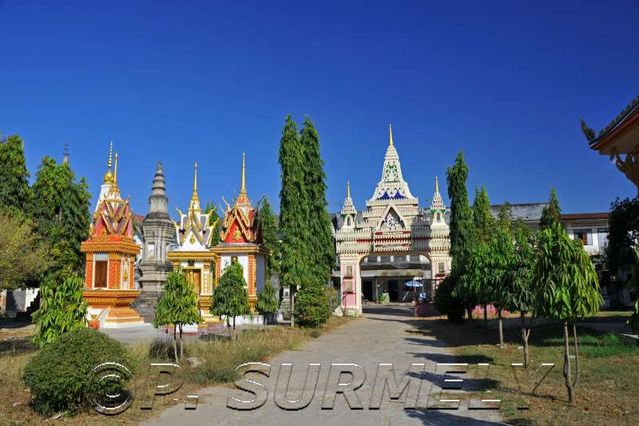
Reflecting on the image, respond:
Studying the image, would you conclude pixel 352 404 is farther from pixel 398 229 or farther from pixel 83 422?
pixel 398 229

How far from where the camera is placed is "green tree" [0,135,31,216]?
95.1 ft

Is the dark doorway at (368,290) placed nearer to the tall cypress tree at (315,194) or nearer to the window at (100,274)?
the tall cypress tree at (315,194)

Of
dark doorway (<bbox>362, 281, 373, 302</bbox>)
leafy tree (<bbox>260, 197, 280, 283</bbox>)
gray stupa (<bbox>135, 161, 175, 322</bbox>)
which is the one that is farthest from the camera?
dark doorway (<bbox>362, 281, 373, 302</bbox>)

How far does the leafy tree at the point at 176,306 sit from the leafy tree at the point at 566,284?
830 centimetres

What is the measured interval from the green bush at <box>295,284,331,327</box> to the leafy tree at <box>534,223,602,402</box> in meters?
15.1

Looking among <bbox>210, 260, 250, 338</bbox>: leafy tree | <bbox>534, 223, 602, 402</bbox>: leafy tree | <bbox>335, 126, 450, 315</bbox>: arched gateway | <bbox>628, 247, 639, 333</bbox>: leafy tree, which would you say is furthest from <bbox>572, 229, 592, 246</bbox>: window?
<bbox>628, 247, 639, 333</bbox>: leafy tree

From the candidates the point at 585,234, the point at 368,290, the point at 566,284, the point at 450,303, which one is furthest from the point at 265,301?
the point at 368,290

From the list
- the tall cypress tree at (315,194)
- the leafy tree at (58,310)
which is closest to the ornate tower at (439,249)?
the tall cypress tree at (315,194)

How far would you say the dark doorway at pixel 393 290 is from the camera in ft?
199

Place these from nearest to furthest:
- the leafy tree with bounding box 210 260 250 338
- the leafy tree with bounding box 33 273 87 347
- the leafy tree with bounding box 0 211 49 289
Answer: the leafy tree with bounding box 33 273 87 347
the leafy tree with bounding box 210 260 250 338
the leafy tree with bounding box 0 211 49 289

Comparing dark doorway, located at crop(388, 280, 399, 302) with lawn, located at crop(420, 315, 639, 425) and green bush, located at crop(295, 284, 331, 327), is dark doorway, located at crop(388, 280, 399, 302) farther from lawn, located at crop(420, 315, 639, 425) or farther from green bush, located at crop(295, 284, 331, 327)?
lawn, located at crop(420, 315, 639, 425)

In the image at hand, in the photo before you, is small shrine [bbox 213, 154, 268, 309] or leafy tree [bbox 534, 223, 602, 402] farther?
small shrine [bbox 213, 154, 268, 309]

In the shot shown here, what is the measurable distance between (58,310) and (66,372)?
222cm

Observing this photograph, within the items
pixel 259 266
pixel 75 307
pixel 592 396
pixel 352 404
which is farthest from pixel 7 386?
pixel 259 266
